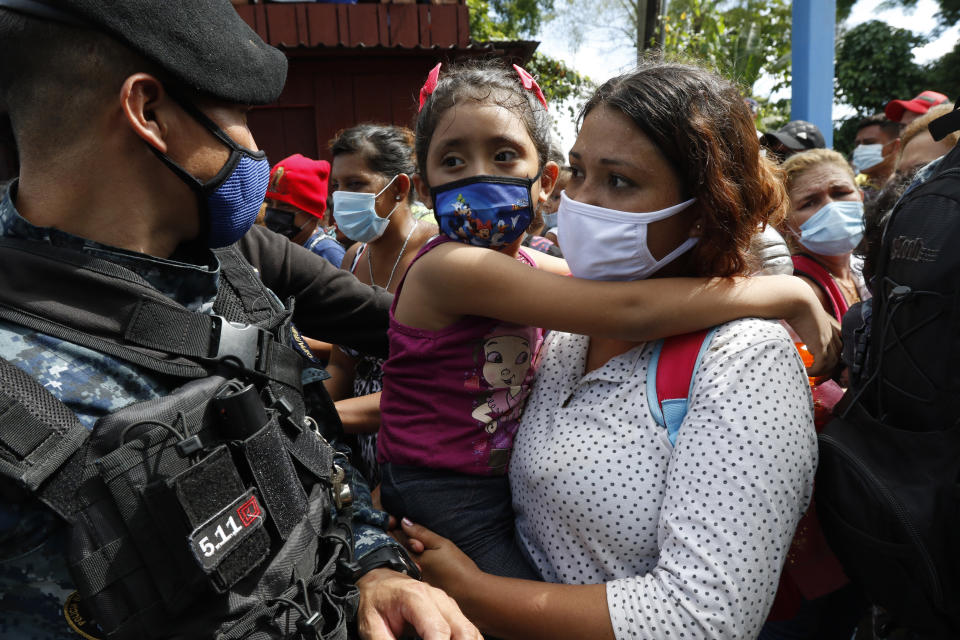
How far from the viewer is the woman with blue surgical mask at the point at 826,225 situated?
3.36 metres

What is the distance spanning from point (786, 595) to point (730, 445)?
0.74 m

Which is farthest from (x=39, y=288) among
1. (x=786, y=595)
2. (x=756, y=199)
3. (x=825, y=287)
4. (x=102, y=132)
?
(x=825, y=287)

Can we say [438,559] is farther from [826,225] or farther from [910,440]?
[826,225]

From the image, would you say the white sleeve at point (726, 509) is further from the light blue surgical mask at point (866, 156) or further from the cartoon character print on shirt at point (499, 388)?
the light blue surgical mask at point (866, 156)

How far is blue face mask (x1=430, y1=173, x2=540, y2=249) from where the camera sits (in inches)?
73.8

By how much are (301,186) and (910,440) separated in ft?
15.7

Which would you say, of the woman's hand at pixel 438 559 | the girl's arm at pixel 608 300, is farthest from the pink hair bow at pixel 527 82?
the woman's hand at pixel 438 559

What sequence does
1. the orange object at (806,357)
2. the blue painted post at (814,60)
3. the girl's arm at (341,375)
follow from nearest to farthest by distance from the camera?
the orange object at (806,357) < the girl's arm at (341,375) < the blue painted post at (814,60)

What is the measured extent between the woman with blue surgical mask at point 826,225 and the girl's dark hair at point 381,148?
2067 millimetres

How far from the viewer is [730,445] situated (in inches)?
51.0

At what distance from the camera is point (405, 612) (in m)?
1.39

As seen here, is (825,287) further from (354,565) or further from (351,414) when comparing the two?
(354,565)

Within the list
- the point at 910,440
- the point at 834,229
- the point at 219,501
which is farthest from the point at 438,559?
the point at 834,229

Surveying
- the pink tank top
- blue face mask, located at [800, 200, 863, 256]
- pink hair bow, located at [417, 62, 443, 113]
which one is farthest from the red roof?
the pink tank top
